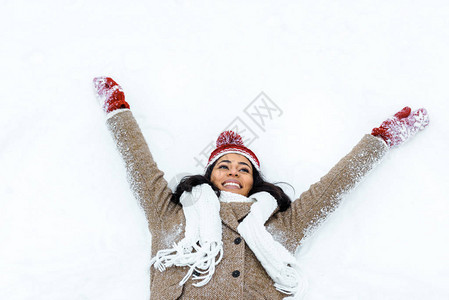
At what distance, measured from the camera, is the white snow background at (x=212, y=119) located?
6.26 ft

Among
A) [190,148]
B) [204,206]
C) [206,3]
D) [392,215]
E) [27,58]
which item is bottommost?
[392,215]

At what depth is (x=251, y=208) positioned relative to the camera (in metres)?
1.82

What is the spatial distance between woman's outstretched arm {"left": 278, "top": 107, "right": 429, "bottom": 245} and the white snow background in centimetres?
11

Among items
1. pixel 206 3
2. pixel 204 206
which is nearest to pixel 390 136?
pixel 204 206

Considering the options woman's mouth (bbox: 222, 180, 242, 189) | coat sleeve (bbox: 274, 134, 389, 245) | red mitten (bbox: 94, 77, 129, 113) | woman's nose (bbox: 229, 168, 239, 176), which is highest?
red mitten (bbox: 94, 77, 129, 113)

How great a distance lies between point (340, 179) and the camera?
1.92 m

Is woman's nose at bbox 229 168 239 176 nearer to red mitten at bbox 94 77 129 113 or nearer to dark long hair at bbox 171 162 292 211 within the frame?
dark long hair at bbox 171 162 292 211

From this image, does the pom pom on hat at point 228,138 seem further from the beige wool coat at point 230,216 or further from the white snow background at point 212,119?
the beige wool coat at point 230,216

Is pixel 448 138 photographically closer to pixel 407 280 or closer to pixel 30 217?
pixel 407 280

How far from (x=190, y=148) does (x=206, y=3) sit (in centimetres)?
95

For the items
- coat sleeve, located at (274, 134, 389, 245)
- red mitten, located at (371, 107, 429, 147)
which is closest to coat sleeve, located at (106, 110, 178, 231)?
coat sleeve, located at (274, 134, 389, 245)

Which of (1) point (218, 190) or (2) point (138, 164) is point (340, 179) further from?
(2) point (138, 164)

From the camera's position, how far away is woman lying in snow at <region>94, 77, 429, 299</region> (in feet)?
5.48

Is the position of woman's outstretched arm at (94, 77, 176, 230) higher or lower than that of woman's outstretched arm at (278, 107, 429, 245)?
higher
